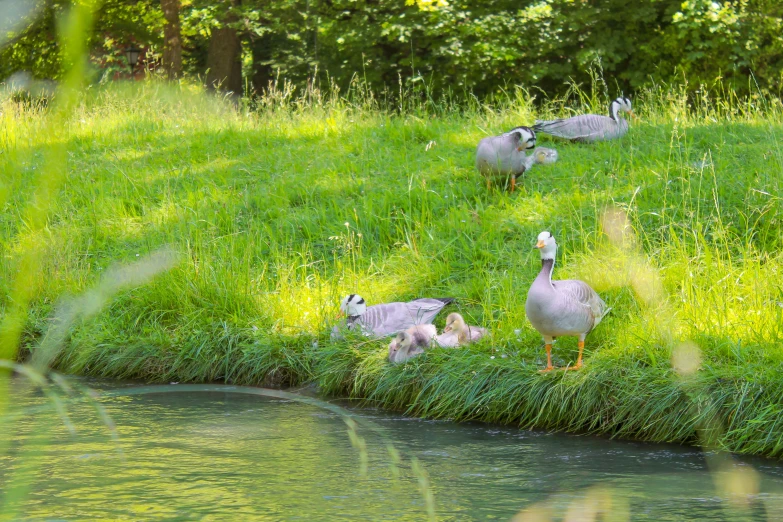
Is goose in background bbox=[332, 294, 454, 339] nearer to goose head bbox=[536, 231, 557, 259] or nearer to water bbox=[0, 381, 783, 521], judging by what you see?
water bbox=[0, 381, 783, 521]

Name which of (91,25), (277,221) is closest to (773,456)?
(91,25)

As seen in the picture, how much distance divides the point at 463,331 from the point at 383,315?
72 cm

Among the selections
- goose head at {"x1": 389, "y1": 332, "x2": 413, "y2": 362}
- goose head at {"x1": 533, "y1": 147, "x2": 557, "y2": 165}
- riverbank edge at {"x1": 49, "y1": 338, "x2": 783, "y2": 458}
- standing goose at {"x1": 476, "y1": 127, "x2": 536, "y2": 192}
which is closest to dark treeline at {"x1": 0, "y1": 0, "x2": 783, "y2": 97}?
goose head at {"x1": 533, "y1": 147, "x2": 557, "y2": 165}

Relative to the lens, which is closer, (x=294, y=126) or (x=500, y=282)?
(x=500, y=282)

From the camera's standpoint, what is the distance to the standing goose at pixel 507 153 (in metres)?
8.74

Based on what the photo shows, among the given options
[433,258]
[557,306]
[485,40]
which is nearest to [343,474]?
Result: [557,306]

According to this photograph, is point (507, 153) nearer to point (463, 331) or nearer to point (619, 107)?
point (619, 107)

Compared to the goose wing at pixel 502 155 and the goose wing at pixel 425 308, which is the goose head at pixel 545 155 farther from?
the goose wing at pixel 425 308

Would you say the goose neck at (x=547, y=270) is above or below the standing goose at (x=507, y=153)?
below

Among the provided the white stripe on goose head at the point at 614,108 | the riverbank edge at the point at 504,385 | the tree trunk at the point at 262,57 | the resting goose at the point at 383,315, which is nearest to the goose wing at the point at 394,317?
the resting goose at the point at 383,315

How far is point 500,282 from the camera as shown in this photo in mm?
7262

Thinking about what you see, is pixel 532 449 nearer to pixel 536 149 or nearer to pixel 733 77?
pixel 536 149

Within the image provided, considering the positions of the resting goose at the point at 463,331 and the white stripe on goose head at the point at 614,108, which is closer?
the resting goose at the point at 463,331

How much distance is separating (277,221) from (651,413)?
17.0 ft
